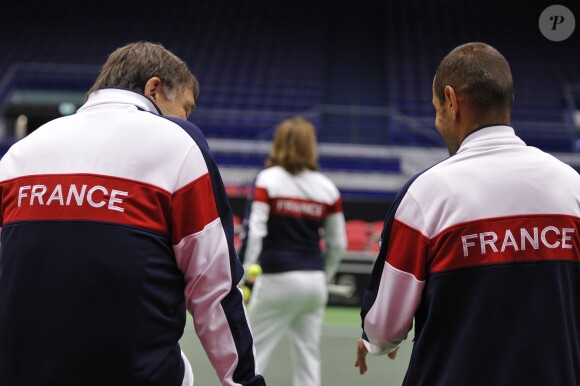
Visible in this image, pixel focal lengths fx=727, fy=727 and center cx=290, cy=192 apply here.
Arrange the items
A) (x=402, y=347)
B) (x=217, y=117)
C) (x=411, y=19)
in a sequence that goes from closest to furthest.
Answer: (x=402, y=347), (x=217, y=117), (x=411, y=19)

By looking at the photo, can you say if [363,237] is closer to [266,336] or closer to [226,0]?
[266,336]

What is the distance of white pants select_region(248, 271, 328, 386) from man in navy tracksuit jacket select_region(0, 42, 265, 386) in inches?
113

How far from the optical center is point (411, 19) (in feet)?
72.2

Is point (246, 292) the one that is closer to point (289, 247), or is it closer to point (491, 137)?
point (289, 247)

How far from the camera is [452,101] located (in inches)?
87.3

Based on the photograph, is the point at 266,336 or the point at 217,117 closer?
the point at 266,336

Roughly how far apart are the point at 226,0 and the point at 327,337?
16.7 meters

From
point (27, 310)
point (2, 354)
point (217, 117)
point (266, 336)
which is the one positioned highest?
point (217, 117)

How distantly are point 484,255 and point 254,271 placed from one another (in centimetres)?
313

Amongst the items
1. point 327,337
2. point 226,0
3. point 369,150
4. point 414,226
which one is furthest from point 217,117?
point 414,226

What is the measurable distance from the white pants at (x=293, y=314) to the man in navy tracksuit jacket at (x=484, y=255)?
2.78 metres

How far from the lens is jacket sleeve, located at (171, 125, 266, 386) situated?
6.57 feet

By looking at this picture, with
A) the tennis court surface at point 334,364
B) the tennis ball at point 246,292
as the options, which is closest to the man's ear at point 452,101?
the tennis ball at point 246,292

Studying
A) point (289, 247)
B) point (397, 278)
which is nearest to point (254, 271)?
point (289, 247)
